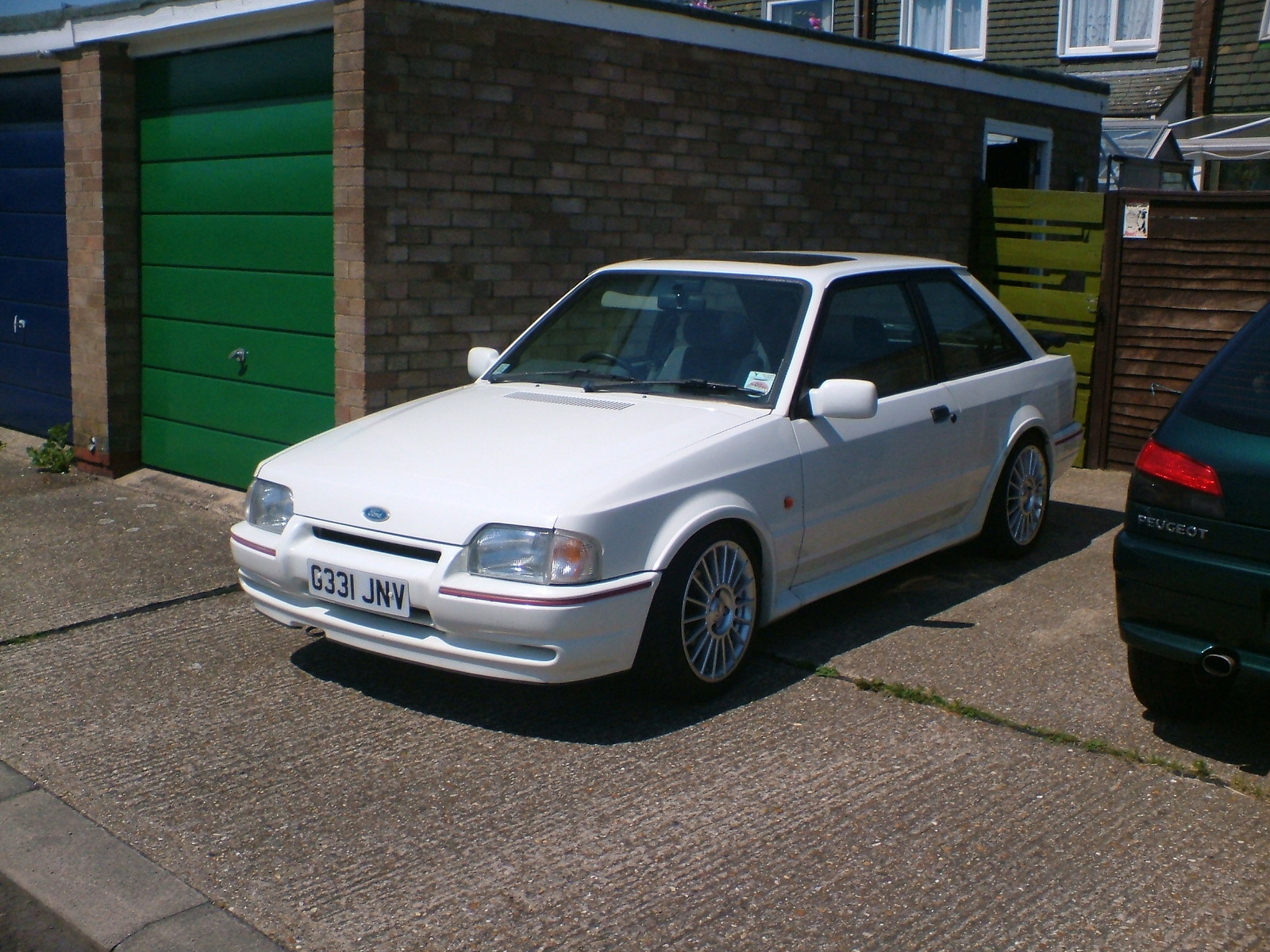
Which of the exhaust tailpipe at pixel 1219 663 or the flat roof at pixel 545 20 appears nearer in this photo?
the exhaust tailpipe at pixel 1219 663

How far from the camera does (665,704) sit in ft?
16.4

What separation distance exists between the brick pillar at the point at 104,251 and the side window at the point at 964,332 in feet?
17.5

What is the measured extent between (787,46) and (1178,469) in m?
5.75

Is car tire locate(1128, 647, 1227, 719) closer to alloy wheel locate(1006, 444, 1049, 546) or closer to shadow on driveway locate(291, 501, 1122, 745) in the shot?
shadow on driveway locate(291, 501, 1122, 745)

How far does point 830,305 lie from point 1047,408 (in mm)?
1897

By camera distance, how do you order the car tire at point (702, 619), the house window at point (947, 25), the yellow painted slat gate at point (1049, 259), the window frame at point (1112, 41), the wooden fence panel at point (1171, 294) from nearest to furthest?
1. the car tire at point (702, 619)
2. the wooden fence panel at point (1171, 294)
3. the yellow painted slat gate at point (1049, 259)
4. the window frame at point (1112, 41)
5. the house window at point (947, 25)

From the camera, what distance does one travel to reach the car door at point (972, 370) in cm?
632


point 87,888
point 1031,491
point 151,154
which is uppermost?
point 151,154

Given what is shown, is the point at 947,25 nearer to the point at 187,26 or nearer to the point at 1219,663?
the point at 187,26

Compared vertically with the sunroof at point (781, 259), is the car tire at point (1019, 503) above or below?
below

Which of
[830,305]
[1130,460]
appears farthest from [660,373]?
[1130,460]

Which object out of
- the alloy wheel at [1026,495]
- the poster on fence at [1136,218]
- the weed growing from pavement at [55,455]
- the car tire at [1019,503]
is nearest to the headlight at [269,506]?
the car tire at [1019,503]

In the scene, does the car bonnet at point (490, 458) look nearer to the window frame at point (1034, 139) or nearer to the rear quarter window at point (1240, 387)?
the rear quarter window at point (1240, 387)

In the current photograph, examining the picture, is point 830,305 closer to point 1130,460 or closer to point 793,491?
point 793,491
